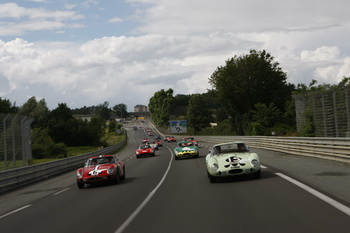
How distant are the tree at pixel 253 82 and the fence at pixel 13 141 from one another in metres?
44.9

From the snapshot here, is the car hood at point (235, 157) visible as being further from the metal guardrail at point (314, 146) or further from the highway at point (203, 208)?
the metal guardrail at point (314, 146)

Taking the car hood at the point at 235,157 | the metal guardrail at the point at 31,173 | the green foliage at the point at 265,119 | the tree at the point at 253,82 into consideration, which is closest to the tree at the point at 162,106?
the tree at the point at 253,82

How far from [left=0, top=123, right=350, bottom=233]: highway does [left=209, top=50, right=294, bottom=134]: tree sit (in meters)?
52.7

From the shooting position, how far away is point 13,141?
21688 millimetres

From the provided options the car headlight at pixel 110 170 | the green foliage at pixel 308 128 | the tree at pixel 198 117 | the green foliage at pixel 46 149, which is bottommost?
the green foliage at pixel 46 149

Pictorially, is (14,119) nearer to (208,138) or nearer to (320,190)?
(320,190)

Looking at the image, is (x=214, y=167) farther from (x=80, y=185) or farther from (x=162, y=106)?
(x=162, y=106)

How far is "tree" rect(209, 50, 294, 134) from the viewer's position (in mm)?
65938

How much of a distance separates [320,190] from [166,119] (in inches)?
6094

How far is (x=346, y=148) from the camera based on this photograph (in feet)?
53.5

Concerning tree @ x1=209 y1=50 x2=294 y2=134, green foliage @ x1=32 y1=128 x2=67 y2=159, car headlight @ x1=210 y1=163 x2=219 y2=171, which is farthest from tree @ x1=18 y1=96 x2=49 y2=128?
car headlight @ x1=210 y1=163 x2=219 y2=171

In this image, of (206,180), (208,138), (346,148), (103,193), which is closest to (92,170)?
(103,193)

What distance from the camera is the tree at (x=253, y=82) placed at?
65938mm

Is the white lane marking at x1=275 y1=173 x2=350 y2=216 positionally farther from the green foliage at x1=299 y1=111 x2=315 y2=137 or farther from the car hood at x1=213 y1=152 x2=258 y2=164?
the green foliage at x1=299 y1=111 x2=315 y2=137
